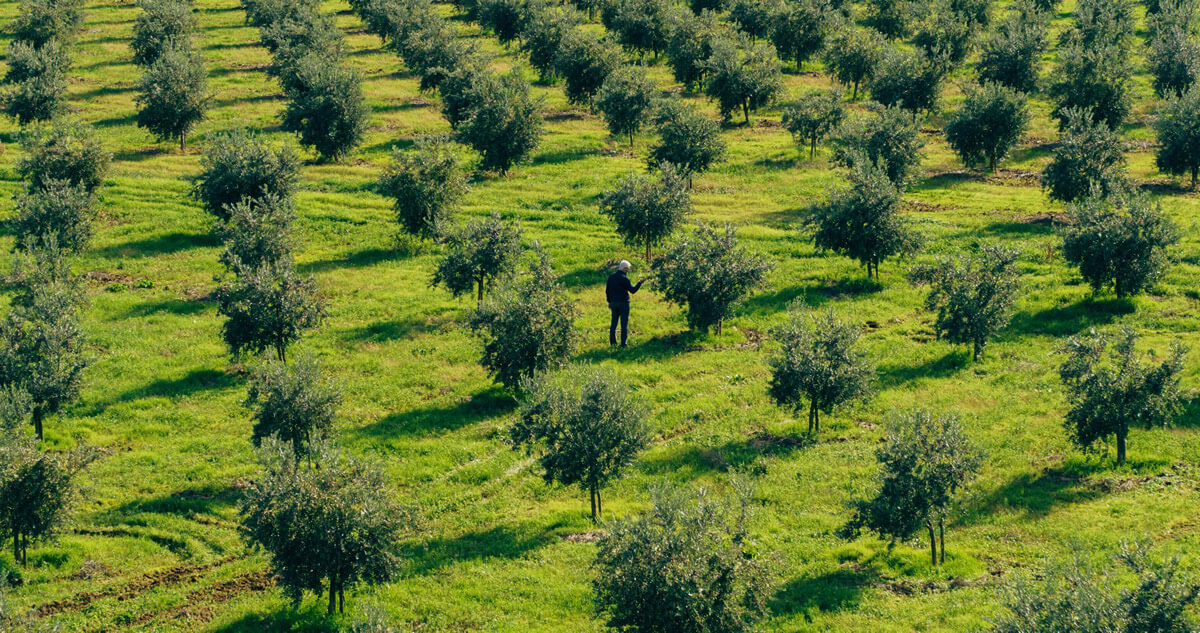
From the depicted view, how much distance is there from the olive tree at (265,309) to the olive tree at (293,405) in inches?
233

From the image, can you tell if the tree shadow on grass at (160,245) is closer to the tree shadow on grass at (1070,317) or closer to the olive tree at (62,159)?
the olive tree at (62,159)

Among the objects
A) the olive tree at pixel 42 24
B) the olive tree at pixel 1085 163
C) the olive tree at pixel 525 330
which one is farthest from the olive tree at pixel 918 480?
the olive tree at pixel 42 24

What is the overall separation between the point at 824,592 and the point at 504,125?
37.3 metres

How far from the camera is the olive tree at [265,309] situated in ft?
128

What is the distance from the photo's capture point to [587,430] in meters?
30.1

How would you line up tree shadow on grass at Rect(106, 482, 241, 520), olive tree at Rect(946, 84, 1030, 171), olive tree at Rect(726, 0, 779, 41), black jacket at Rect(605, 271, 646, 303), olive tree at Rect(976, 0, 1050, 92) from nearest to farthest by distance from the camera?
1. tree shadow on grass at Rect(106, 482, 241, 520)
2. black jacket at Rect(605, 271, 646, 303)
3. olive tree at Rect(946, 84, 1030, 171)
4. olive tree at Rect(976, 0, 1050, 92)
5. olive tree at Rect(726, 0, 779, 41)

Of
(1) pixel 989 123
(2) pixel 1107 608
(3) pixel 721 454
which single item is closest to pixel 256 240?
(3) pixel 721 454

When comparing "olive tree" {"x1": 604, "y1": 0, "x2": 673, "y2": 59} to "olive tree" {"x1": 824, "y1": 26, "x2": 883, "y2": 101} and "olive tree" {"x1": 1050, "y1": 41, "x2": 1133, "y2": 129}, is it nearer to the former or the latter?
"olive tree" {"x1": 824, "y1": 26, "x2": 883, "y2": 101}

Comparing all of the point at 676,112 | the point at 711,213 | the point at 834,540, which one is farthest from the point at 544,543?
the point at 676,112

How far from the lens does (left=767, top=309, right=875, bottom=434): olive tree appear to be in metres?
34.7

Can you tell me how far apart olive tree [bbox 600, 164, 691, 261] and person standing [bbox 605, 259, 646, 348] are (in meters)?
6.77

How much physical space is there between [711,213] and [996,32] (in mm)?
35453

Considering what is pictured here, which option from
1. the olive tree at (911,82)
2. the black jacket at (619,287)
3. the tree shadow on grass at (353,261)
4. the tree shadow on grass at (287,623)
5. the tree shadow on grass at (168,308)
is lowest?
the tree shadow on grass at (287,623)

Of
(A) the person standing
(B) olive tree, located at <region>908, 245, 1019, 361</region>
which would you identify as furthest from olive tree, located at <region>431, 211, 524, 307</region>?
(B) olive tree, located at <region>908, 245, 1019, 361</region>
